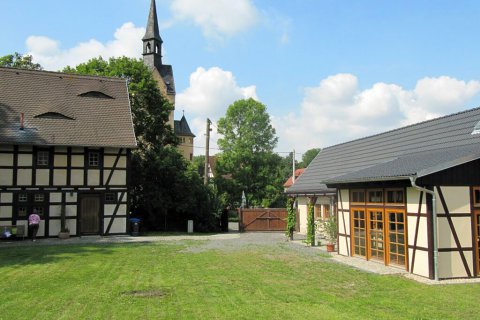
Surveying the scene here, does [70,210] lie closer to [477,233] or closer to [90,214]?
[90,214]

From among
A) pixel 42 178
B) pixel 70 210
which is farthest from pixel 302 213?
pixel 42 178

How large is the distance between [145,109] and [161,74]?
65.8 ft

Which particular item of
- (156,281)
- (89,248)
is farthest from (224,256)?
(89,248)

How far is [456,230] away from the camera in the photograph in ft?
35.8

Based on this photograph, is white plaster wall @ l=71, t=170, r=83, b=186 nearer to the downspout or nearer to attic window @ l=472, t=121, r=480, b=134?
the downspout

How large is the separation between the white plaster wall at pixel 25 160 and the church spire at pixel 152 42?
28.5 metres

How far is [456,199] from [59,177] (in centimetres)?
1717

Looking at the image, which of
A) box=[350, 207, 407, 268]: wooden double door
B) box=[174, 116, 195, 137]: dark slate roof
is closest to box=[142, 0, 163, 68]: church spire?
box=[174, 116, 195, 137]: dark slate roof

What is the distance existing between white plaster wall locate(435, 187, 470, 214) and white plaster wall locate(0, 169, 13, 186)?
18.0 m

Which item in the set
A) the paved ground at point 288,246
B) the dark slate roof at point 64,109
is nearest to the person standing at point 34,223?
the paved ground at point 288,246

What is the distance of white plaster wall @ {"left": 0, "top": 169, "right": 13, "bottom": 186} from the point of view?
1956 centimetres

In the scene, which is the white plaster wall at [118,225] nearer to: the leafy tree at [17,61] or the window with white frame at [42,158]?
the window with white frame at [42,158]

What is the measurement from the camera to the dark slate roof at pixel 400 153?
1182cm

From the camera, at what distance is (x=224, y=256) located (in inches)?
563
